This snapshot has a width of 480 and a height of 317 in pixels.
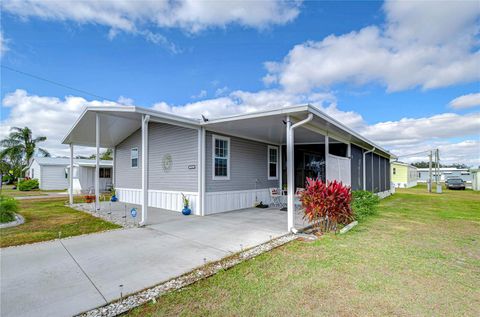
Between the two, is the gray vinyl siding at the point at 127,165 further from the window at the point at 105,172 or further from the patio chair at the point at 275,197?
the window at the point at 105,172

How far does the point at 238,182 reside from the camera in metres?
9.63

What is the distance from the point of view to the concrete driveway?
2.86 meters

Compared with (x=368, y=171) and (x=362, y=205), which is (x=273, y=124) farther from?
(x=368, y=171)

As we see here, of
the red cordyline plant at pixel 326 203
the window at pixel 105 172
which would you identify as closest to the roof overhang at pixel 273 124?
the red cordyline plant at pixel 326 203

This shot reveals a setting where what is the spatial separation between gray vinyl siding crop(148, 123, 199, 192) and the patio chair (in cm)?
356

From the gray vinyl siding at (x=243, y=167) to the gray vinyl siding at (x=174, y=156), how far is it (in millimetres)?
484

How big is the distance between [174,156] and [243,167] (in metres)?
2.72

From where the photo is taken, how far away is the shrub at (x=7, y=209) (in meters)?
6.99

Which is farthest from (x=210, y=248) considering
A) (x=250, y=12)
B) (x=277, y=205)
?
(x=250, y=12)

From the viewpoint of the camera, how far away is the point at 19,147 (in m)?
28.8

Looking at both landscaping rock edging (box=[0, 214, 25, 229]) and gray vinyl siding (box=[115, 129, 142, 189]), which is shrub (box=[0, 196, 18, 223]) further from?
gray vinyl siding (box=[115, 129, 142, 189])

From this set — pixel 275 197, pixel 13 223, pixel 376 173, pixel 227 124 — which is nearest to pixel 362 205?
pixel 275 197

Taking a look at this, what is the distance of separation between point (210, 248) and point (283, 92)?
1386 centimetres

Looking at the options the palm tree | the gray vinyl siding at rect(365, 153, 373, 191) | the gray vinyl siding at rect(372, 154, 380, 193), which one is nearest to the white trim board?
the gray vinyl siding at rect(365, 153, 373, 191)
